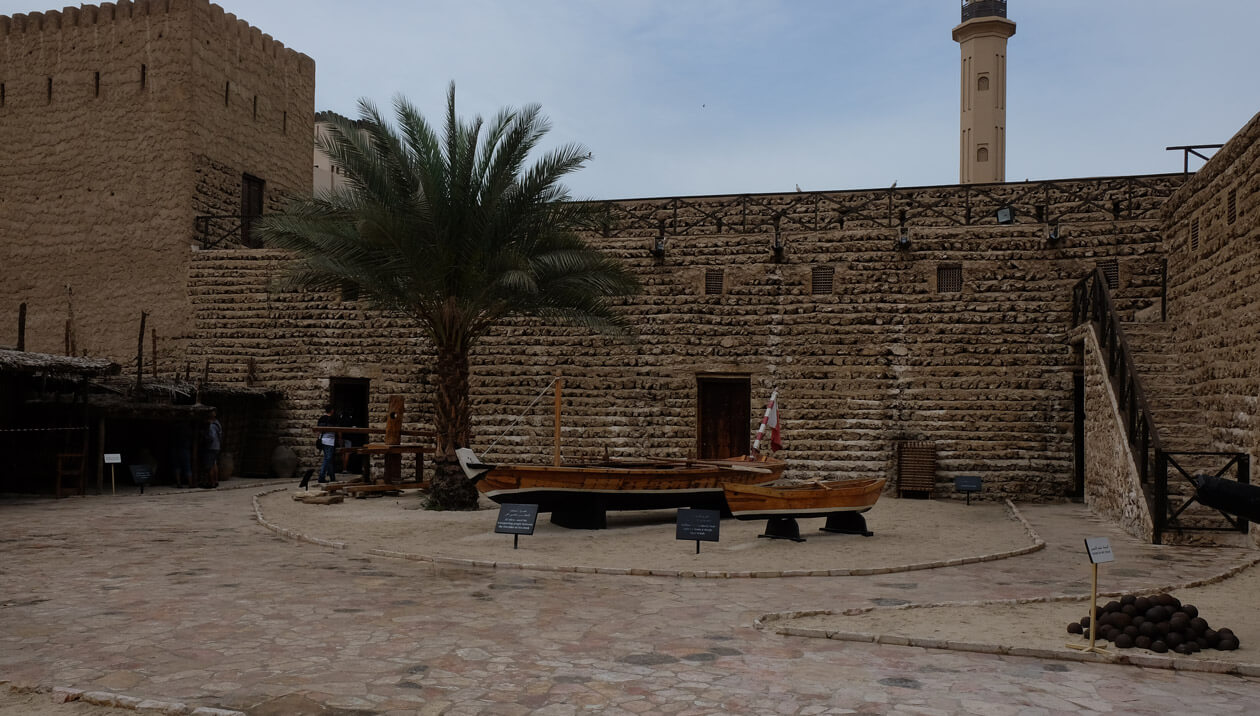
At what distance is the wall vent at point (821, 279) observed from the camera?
17.8m

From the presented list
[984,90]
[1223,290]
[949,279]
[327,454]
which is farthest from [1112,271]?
[984,90]

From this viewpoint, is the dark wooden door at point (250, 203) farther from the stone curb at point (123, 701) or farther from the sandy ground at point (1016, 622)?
the sandy ground at point (1016, 622)

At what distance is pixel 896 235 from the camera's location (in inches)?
691

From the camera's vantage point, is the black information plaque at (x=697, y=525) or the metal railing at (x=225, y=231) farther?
the metal railing at (x=225, y=231)

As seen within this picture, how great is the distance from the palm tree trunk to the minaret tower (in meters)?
29.3

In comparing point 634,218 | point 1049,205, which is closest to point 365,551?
point 634,218

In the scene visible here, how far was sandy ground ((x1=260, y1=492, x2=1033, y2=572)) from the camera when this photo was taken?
9984 mm

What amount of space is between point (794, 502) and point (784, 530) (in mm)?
350

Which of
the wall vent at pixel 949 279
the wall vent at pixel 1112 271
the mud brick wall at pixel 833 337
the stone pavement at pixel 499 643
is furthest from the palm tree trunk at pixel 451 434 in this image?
the wall vent at pixel 1112 271

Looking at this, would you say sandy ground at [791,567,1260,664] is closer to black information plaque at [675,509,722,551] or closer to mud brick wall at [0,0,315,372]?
black information plaque at [675,509,722,551]

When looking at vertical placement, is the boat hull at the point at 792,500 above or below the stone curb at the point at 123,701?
above

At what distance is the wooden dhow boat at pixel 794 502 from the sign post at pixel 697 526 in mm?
1501

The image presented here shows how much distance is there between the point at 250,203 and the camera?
22.7 metres

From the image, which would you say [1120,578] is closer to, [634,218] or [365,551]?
[365,551]
